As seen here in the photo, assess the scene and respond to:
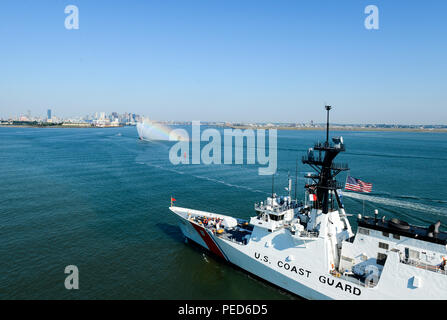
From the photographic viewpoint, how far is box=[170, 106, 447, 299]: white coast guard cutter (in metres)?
13.4


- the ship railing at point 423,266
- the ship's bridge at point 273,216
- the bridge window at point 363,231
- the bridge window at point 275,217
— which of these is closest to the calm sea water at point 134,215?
the ship's bridge at point 273,216

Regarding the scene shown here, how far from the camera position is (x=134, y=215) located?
1101 inches

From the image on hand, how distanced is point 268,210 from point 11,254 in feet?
64.6

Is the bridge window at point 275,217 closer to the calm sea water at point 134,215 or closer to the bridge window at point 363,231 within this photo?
the calm sea water at point 134,215

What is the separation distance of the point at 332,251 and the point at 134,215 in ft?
66.2

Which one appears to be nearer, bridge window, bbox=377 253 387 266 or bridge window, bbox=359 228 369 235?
bridge window, bbox=377 253 387 266

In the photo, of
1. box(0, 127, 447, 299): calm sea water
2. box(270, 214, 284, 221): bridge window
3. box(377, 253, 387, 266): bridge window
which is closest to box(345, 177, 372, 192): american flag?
box(377, 253, 387, 266): bridge window

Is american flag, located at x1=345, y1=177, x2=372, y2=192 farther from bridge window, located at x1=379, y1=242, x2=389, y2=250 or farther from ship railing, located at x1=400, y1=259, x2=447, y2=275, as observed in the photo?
ship railing, located at x1=400, y1=259, x2=447, y2=275

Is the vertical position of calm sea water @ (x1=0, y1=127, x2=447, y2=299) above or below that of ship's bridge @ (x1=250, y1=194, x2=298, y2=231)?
below

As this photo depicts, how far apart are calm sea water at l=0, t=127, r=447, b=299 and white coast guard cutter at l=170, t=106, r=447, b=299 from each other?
2.05 meters

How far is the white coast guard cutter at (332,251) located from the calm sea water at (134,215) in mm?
2052

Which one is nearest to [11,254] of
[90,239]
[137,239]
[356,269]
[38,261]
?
[38,261]

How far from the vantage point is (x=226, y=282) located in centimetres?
1786
